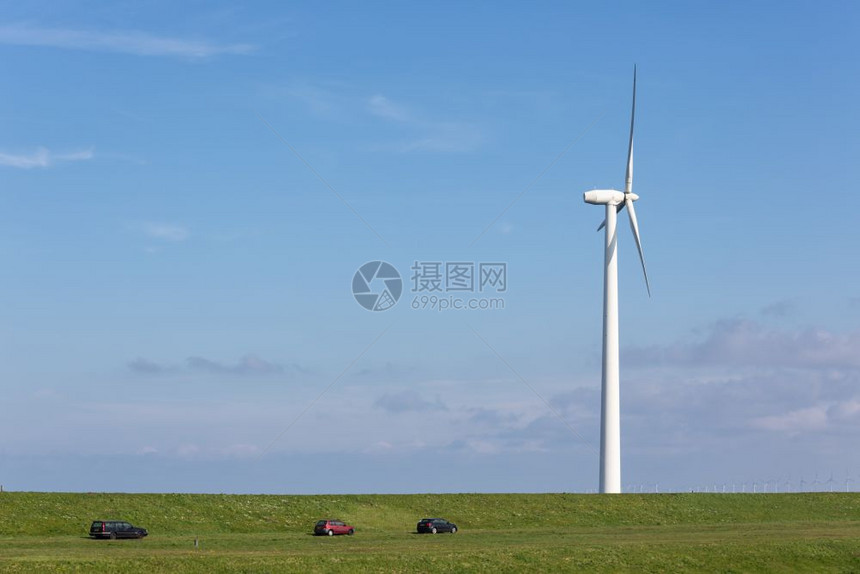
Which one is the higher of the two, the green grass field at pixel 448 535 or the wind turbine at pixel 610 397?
the wind turbine at pixel 610 397

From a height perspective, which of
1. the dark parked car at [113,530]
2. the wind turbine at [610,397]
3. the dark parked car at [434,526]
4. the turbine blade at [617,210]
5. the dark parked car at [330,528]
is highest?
the turbine blade at [617,210]

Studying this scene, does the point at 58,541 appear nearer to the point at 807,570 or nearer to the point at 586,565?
the point at 586,565

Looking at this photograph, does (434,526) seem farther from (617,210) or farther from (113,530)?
(617,210)

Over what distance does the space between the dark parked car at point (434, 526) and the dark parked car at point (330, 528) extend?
6088 millimetres

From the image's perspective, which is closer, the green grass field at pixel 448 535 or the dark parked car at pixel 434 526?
the green grass field at pixel 448 535

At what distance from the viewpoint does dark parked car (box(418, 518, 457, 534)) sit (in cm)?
8925

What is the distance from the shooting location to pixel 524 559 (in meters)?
73.1

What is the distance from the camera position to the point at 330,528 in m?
85.9

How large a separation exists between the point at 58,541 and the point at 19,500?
47.2 feet

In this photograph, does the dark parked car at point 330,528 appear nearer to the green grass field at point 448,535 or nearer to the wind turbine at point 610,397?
the green grass field at point 448,535

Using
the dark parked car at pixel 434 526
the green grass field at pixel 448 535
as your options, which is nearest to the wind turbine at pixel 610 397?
the green grass field at pixel 448 535

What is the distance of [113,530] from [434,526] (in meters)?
25.7

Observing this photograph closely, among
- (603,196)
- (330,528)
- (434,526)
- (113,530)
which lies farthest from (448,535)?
(603,196)

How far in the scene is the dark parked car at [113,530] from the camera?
80438 millimetres
